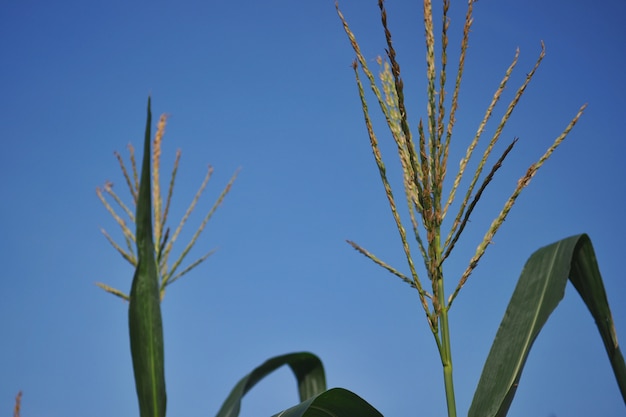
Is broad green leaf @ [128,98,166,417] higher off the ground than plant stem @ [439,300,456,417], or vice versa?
broad green leaf @ [128,98,166,417]

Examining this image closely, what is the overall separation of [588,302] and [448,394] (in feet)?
1.97

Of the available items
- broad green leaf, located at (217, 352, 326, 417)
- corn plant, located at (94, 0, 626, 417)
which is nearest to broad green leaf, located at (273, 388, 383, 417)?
corn plant, located at (94, 0, 626, 417)

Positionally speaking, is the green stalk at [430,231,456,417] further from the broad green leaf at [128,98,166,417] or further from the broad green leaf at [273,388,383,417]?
the broad green leaf at [128,98,166,417]

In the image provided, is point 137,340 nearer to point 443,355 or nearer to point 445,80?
point 443,355

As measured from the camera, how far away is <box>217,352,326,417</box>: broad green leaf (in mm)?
2143

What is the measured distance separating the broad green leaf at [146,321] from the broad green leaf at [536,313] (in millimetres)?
619

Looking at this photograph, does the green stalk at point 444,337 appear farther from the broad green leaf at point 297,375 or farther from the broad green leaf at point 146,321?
the broad green leaf at point 297,375

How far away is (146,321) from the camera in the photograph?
3.21 ft

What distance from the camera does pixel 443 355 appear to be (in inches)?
45.6

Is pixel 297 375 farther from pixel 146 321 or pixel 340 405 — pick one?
pixel 146 321

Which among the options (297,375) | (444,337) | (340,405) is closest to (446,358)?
(444,337)

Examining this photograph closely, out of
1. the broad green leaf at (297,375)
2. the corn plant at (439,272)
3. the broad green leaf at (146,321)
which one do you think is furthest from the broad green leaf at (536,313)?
the broad green leaf at (297,375)

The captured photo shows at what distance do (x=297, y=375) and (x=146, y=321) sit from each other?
162 centimetres

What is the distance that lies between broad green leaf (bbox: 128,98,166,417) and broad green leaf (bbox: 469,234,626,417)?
62cm
